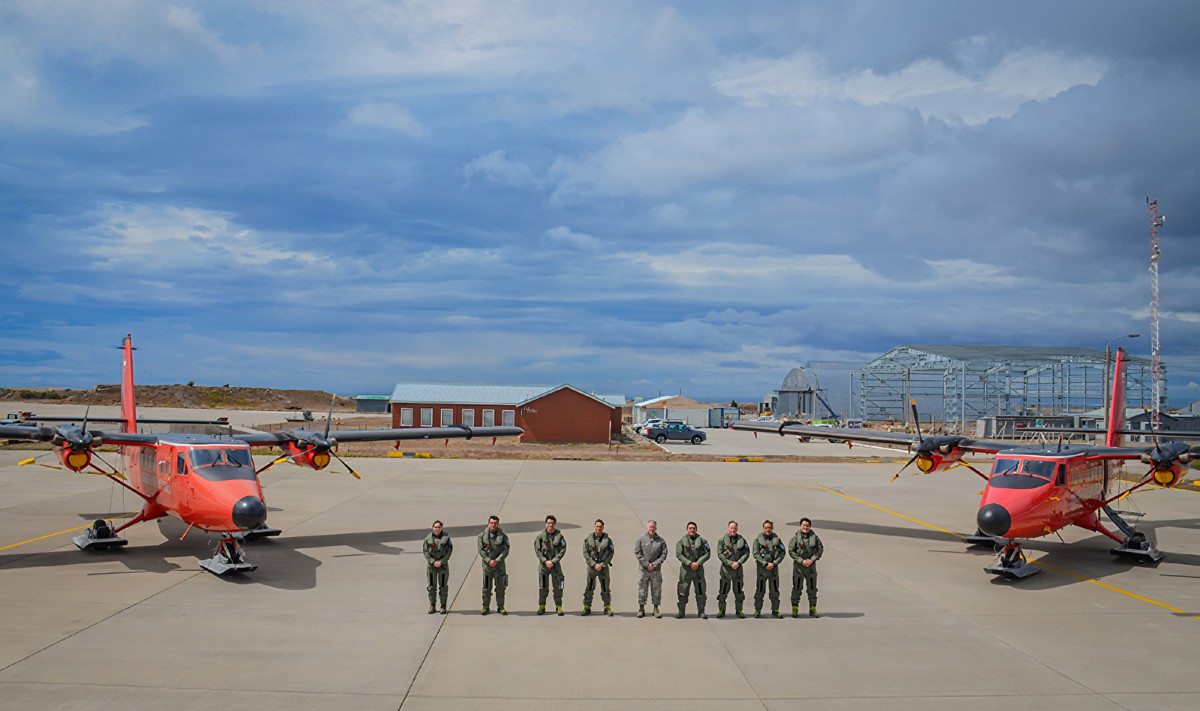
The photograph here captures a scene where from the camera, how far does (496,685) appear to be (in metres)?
8.47

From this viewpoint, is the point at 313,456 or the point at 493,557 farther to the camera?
the point at 313,456

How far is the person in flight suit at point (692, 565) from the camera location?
36.6 feet

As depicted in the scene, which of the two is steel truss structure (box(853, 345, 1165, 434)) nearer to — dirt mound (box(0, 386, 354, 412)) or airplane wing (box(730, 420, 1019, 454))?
airplane wing (box(730, 420, 1019, 454))

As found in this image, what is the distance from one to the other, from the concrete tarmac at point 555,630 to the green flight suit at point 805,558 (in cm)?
38

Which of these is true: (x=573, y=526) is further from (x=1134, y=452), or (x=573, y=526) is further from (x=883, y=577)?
(x=1134, y=452)

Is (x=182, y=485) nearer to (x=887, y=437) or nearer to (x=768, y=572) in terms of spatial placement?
(x=768, y=572)

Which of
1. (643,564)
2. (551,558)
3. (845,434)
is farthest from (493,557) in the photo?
(845,434)

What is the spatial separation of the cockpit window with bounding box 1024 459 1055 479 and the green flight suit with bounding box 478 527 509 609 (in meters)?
11.2

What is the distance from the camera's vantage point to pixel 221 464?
14898 mm

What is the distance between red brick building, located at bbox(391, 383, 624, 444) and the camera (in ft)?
164

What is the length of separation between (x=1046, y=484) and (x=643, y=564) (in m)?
9.36

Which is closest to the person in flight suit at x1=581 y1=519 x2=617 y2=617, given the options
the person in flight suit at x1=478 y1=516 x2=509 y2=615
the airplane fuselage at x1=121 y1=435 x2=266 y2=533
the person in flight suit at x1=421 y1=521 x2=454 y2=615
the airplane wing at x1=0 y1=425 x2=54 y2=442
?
the person in flight suit at x1=478 y1=516 x2=509 y2=615

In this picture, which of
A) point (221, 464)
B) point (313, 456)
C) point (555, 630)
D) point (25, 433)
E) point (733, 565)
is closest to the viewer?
point (555, 630)

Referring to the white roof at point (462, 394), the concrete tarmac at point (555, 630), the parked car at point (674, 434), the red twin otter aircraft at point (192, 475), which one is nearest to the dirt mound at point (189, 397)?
the white roof at point (462, 394)
